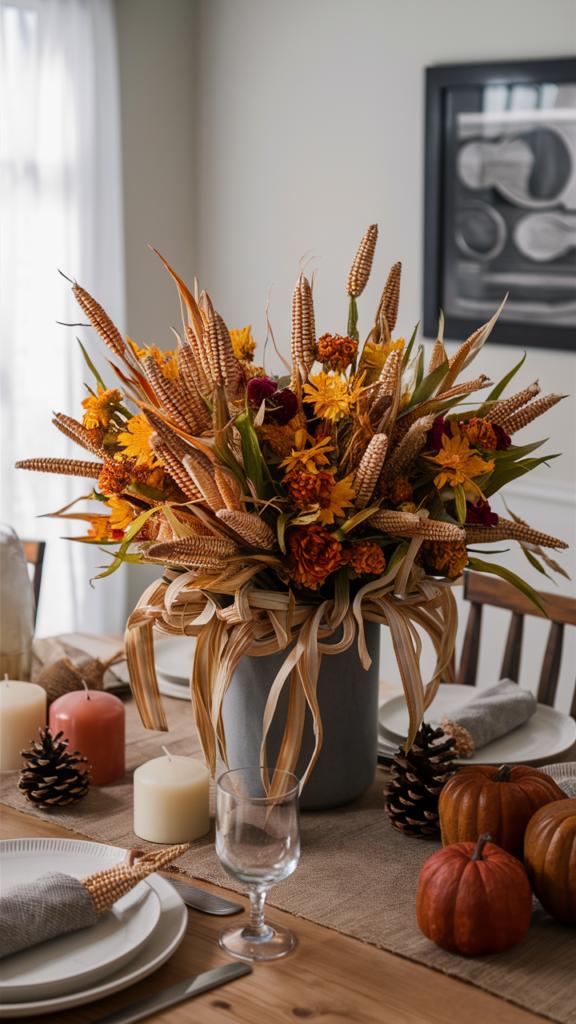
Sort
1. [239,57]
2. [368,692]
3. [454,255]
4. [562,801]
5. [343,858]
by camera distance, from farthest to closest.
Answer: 1. [239,57]
2. [454,255]
3. [368,692]
4. [343,858]
5. [562,801]

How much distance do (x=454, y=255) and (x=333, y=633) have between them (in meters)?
2.08

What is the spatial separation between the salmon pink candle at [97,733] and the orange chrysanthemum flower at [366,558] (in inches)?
16.4

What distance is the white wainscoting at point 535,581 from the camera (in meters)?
2.75

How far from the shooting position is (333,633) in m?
1.09

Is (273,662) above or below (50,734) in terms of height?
above

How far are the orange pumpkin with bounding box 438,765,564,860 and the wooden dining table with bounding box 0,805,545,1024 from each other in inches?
5.9

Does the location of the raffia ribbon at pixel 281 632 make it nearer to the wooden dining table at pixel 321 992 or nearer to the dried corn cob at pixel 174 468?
the dried corn cob at pixel 174 468

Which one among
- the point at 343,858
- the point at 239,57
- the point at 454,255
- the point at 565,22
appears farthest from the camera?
the point at 239,57

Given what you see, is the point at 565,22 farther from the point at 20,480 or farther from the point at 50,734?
the point at 50,734

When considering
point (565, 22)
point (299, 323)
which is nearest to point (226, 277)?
point (565, 22)

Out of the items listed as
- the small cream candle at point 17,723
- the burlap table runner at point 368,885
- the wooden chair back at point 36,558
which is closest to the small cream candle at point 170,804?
the burlap table runner at point 368,885

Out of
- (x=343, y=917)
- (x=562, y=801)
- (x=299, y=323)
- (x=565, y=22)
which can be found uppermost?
(x=565, y=22)

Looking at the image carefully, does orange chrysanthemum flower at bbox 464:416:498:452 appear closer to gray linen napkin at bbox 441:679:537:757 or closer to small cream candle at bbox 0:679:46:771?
gray linen napkin at bbox 441:679:537:757

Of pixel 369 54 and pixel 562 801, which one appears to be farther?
pixel 369 54
